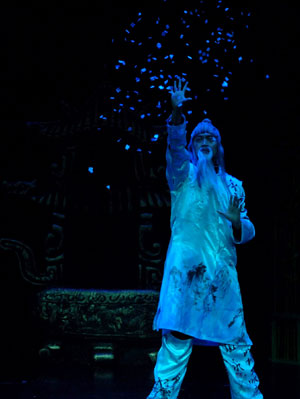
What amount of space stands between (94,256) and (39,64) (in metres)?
1.41

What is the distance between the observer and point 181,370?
252cm

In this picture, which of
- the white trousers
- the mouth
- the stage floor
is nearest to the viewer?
the white trousers

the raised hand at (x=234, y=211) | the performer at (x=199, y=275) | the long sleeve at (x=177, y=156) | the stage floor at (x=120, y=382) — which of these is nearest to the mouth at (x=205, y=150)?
the performer at (x=199, y=275)

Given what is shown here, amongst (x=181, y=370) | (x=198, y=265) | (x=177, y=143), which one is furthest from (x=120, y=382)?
(x=177, y=143)

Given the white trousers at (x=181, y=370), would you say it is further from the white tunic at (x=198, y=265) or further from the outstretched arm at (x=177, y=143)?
the outstretched arm at (x=177, y=143)

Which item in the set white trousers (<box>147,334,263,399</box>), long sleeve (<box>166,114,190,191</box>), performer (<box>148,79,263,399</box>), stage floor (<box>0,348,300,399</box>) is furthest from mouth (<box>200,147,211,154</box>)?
stage floor (<box>0,348,300,399</box>)

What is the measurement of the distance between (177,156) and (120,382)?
1.59 m

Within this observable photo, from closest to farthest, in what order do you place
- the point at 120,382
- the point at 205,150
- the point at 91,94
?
the point at 205,150, the point at 120,382, the point at 91,94

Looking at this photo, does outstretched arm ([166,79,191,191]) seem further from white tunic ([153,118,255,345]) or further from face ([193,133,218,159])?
face ([193,133,218,159])

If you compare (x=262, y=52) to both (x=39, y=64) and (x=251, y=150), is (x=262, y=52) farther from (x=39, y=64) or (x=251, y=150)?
(x=39, y=64)

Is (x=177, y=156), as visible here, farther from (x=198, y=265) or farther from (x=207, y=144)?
(x=198, y=265)

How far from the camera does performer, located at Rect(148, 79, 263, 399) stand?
252cm

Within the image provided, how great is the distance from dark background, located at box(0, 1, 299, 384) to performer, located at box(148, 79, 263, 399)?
7.28ft

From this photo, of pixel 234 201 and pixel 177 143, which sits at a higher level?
pixel 177 143
